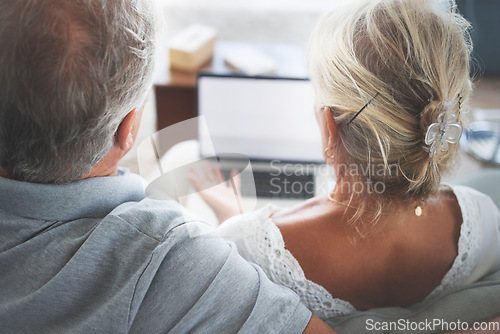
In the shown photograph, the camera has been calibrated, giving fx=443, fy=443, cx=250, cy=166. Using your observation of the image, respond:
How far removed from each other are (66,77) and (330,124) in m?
0.47

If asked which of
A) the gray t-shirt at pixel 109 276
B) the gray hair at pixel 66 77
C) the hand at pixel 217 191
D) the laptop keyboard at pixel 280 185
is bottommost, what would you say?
the laptop keyboard at pixel 280 185

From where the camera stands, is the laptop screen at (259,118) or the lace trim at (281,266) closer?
the lace trim at (281,266)

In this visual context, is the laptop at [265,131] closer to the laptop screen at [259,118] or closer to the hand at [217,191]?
the laptop screen at [259,118]

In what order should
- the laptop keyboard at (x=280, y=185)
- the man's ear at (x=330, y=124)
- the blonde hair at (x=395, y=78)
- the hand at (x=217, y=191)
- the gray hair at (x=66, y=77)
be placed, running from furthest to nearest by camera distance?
Result: the laptop keyboard at (x=280, y=185) < the hand at (x=217, y=191) < the man's ear at (x=330, y=124) < the blonde hair at (x=395, y=78) < the gray hair at (x=66, y=77)

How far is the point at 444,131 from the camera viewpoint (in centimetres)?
77

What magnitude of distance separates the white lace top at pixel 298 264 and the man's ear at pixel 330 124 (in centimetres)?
21

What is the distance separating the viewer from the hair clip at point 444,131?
75 cm

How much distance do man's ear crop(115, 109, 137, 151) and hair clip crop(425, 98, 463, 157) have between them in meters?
0.50

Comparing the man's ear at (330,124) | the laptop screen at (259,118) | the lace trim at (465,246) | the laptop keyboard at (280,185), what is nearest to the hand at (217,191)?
the laptop keyboard at (280,185)

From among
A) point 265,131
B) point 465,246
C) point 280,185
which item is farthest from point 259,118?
point 465,246

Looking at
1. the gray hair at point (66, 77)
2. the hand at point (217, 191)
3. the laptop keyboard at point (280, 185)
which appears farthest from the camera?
the laptop keyboard at point (280, 185)

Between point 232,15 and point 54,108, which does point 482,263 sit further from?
point 232,15

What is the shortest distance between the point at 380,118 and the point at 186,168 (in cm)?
64

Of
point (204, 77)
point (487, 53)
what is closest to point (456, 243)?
point (204, 77)
